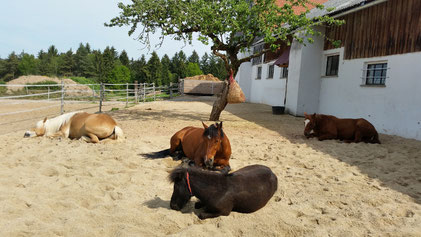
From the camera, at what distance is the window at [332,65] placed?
10711 millimetres

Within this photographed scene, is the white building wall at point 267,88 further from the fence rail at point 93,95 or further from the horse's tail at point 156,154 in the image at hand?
the horse's tail at point 156,154

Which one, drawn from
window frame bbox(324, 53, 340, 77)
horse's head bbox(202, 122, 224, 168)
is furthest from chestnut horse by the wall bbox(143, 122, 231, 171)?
window frame bbox(324, 53, 340, 77)

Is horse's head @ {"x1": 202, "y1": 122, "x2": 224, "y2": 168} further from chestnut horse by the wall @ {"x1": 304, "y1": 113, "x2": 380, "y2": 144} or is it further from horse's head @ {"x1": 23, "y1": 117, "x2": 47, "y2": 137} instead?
horse's head @ {"x1": 23, "y1": 117, "x2": 47, "y2": 137}

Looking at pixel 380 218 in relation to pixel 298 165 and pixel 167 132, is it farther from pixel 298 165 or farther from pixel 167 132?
pixel 167 132

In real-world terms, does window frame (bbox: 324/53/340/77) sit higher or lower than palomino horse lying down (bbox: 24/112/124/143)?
higher

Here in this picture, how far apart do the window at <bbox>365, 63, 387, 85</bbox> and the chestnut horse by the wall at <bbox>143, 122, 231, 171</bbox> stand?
21.6 feet

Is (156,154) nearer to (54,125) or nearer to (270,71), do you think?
(54,125)

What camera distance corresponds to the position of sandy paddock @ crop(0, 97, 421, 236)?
249cm

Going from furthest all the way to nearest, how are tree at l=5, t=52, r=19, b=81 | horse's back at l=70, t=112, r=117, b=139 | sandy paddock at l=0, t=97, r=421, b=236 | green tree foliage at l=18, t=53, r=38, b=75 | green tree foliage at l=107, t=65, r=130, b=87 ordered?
tree at l=5, t=52, r=19, b=81, green tree foliage at l=18, t=53, r=38, b=75, green tree foliage at l=107, t=65, r=130, b=87, horse's back at l=70, t=112, r=117, b=139, sandy paddock at l=0, t=97, r=421, b=236

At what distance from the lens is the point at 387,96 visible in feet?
26.0

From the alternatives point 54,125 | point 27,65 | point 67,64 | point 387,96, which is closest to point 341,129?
point 387,96

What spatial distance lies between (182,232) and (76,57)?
74514mm

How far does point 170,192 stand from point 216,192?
2.90 ft

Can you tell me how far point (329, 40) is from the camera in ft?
34.0
